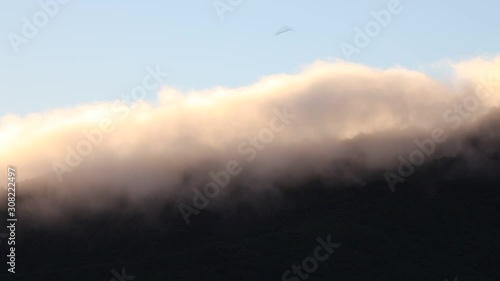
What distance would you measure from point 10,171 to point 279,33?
3241 inches

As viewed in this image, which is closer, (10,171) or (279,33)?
(279,33)

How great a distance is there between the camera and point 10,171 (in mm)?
184250

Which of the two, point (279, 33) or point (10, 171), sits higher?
point (10, 171)

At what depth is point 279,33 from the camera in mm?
137000
